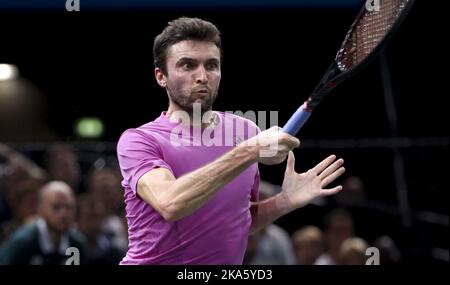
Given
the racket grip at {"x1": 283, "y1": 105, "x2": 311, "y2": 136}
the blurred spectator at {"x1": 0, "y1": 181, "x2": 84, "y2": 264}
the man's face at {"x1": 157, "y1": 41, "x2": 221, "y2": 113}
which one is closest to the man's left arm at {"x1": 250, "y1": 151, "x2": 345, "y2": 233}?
the racket grip at {"x1": 283, "y1": 105, "x2": 311, "y2": 136}

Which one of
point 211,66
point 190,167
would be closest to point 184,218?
point 190,167

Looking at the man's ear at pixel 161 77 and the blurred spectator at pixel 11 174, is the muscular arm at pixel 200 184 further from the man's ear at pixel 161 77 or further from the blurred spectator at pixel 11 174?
the blurred spectator at pixel 11 174

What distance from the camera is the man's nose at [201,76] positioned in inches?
133

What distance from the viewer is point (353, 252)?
5.61m

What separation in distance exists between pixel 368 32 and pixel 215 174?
1002 millimetres

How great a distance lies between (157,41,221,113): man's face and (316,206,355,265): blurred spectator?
2.46 metres

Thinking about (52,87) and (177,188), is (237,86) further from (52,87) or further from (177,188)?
(177,188)

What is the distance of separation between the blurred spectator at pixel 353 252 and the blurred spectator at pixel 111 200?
1324 mm

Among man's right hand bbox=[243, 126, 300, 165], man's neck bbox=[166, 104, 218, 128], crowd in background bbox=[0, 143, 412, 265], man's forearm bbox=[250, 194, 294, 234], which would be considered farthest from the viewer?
crowd in background bbox=[0, 143, 412, 265]

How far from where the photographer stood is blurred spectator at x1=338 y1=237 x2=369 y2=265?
18.1ft

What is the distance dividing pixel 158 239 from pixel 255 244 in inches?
82.6

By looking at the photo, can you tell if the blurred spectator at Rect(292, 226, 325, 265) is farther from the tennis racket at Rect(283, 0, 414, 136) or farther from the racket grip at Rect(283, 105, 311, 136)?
the racket grip at Rect(283, 105, 311, 136)

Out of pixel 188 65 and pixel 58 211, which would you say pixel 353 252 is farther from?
pixel 188 65
